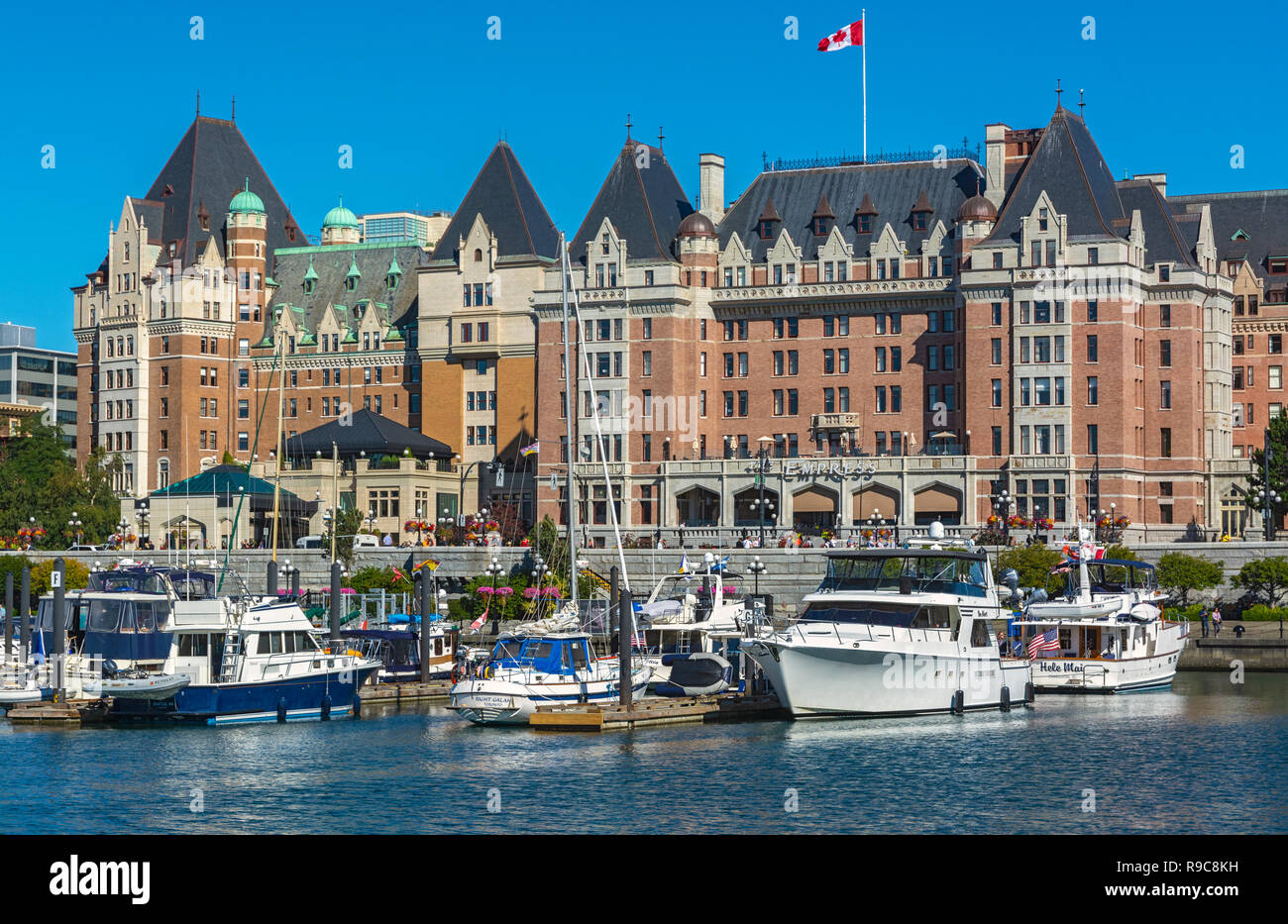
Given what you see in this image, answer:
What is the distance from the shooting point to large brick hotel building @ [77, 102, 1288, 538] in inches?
4345

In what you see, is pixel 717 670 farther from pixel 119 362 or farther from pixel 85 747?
pixel 119 362

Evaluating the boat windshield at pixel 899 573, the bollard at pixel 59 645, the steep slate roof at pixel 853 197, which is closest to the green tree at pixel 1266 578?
the steep slate roof at pixel 853 197

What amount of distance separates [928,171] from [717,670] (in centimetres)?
6188

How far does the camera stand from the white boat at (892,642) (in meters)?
62.0

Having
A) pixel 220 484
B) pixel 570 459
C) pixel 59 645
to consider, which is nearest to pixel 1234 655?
pixel 570 459

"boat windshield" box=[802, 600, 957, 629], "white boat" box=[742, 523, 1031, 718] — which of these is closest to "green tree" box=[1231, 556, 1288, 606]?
"white boat" box=[742, 523, 1031, 718]

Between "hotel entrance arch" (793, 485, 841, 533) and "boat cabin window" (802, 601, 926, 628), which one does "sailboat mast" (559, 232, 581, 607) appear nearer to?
"boat cabin window" (802, 601, 926, 628)

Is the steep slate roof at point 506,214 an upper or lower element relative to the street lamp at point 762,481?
upper

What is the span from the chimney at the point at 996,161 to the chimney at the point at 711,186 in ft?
60.0

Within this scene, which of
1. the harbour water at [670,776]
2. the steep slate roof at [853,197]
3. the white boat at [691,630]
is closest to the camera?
the harbour water at [670,776]

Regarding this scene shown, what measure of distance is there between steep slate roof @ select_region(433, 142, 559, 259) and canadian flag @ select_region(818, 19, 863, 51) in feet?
108

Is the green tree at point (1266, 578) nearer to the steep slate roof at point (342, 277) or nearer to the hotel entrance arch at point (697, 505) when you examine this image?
the hotel entrance arch at point (697, 505)

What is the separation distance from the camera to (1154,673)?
77.5 m
